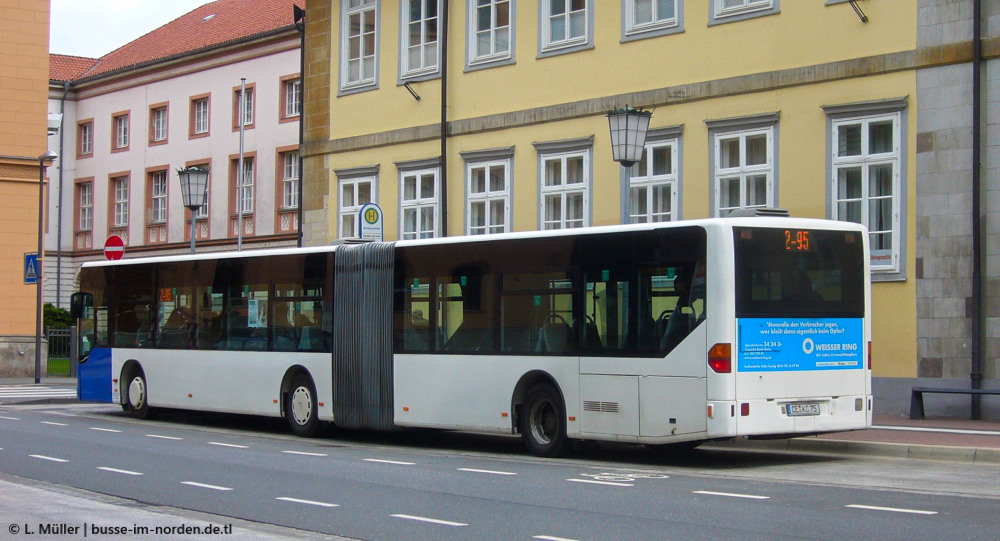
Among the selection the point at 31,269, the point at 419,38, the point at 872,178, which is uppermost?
the point at 419,38

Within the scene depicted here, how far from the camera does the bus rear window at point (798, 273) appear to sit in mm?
15305

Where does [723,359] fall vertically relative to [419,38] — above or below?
below

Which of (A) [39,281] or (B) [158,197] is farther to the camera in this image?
(B) [158,197]

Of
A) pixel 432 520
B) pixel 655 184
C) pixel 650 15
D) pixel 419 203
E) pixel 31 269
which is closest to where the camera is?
pixel 432 520

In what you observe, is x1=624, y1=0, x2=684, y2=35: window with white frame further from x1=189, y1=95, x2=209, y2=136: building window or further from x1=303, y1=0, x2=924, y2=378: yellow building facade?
x1=189, y1=95, x2=209, y2=136: building window

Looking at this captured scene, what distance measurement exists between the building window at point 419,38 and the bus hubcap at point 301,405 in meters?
11.4

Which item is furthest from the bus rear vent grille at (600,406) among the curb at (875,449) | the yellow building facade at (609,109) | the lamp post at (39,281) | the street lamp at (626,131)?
the lamp post at (39,281)

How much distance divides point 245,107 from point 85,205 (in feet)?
43.6

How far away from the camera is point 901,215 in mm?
21766

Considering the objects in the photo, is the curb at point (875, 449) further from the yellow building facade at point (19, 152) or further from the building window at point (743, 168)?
the yellow building facade at point (19, 152)

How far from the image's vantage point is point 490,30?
29547mm

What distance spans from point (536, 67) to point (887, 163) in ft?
27.9

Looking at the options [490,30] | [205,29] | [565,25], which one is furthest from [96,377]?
[205,29]

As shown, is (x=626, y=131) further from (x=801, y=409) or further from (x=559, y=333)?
(x=801, y=409)
